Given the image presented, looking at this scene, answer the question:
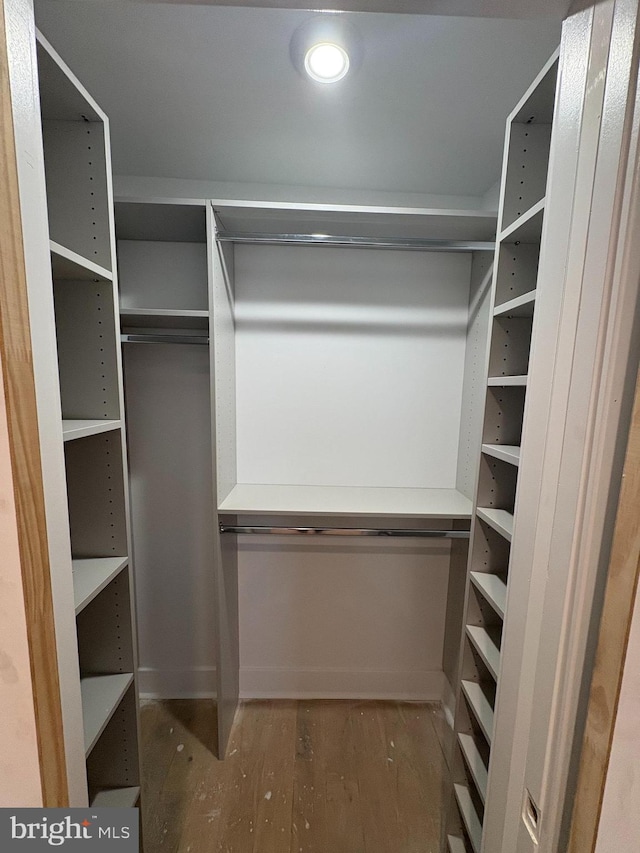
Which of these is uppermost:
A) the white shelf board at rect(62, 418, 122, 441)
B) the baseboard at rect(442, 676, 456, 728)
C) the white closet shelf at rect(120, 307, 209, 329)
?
the white closet shelf at rect(120, 307, 209, 329)

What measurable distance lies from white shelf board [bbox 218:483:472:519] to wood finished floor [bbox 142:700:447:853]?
114 centimetres

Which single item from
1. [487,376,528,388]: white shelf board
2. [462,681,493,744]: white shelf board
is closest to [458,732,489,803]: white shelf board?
[462,681,493,744]: white shelf board

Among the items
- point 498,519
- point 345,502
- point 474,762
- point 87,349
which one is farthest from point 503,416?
point 87,349

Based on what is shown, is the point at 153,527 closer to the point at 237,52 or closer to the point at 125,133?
the point at 125,133

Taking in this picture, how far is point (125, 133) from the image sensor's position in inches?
51.8

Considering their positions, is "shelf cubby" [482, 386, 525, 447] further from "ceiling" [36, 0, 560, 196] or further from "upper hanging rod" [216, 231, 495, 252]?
"ceiling" [36, 0, 560, 196]

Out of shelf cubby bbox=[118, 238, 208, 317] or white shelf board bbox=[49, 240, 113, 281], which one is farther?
shelf cubby bbox=[118, 238, 208, 317]

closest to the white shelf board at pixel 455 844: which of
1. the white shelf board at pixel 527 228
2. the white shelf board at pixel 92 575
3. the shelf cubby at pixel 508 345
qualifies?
the white shelf board at pixel 92 575

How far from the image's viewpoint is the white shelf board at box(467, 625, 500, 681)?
1.07 m

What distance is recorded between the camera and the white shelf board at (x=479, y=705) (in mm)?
1051

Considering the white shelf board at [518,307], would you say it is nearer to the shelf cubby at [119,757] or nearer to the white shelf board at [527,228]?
the white shelf board at [527,228]

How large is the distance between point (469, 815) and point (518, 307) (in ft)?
5.15

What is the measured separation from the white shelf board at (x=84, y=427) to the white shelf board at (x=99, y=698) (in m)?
0.71

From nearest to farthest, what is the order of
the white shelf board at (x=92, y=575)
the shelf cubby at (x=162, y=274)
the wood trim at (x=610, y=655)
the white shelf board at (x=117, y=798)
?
1. the wood trim at (x=610, y=655)
2. the white shelf board at (x=92, y=575)
3. the white shelf board at (x=117, y=798)
4. the shelf cubby at (x=162, y=274)
